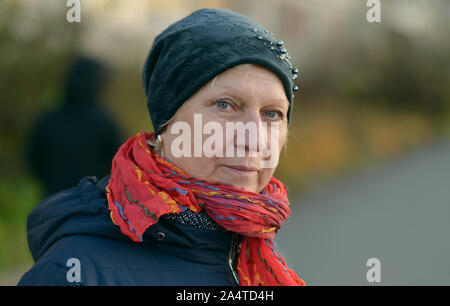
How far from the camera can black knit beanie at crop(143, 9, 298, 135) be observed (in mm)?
1670

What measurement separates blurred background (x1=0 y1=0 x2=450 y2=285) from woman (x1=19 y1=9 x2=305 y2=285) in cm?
239

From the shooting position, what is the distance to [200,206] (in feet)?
5.65

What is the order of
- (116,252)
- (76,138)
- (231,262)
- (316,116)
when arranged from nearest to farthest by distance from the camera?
(116,252) < (231,262) < (76,138) < (316,116)

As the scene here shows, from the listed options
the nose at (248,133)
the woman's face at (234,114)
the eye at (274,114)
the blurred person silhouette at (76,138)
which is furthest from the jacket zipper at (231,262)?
the blurred person silhouette at (76,138)

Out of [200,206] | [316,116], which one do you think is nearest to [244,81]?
[200,206]

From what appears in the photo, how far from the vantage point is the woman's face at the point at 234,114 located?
5.52 ft

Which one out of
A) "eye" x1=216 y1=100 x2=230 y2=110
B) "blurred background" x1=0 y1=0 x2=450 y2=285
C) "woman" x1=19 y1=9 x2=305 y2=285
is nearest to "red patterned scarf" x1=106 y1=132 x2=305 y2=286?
"woman" x1=19 y1=9 x2=305 y2=285

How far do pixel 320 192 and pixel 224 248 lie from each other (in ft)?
18.5

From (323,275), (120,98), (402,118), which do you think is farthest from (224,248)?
(402,118)

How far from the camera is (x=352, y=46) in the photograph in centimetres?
704

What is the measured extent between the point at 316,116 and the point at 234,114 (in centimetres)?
549

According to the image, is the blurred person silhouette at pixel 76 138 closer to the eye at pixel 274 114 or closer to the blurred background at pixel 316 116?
the blurred background at pixel 316 116

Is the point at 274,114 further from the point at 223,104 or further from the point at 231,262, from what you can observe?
the point at 231,262

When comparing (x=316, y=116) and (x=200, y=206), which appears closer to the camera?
→ (x=200, y=206)
